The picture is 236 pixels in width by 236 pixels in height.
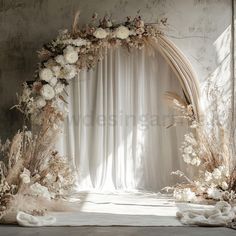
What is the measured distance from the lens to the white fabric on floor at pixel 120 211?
4.14 metres

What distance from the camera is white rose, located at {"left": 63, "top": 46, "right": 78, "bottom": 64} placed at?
5.14m

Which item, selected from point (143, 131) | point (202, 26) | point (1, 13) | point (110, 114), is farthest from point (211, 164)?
point (1, 13)

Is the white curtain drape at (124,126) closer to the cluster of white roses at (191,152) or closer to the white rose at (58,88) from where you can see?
the cluster of white roses at (191,152)

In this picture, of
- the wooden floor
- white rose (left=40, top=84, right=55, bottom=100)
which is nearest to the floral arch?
white rose (left=40, top=84, right=55, bottom=100)

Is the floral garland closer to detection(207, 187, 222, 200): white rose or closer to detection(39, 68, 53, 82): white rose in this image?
detection(39, 68, 53, 82): white rose

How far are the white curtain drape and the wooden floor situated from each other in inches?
69.5

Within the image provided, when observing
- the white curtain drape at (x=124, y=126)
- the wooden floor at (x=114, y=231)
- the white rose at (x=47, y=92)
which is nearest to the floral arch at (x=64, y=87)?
the white rose at (x=47, y=92)

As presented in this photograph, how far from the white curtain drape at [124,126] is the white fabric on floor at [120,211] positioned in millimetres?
342

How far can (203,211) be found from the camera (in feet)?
14.4

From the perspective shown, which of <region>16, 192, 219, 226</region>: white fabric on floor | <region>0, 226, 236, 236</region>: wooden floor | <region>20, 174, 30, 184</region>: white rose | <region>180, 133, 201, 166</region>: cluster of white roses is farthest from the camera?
<region>180, 133, 201, 166</region>: cluster of white roses

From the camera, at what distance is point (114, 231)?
391cm

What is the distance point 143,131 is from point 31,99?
1.51 meters

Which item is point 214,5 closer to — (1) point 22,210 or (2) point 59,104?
(2) point 59,104

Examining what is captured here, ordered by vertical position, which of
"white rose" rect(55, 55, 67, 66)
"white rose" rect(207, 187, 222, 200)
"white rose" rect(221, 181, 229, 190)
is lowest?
"white rose" rect(207, 187, 222, 200)
